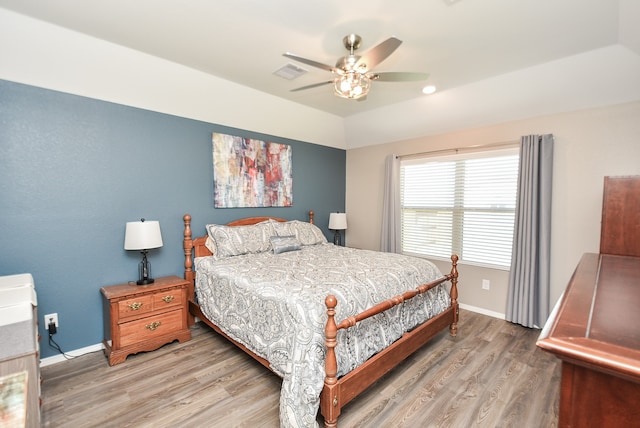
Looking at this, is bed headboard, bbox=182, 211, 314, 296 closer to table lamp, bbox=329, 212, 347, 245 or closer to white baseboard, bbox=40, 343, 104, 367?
white baseboard, bbox=40, 343, 104, 367

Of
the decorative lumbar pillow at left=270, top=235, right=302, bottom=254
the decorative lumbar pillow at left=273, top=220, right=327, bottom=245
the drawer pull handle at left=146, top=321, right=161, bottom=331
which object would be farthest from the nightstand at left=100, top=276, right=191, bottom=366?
the decorative lumbar pillow at left=273, top=220, right=327, bottom=245

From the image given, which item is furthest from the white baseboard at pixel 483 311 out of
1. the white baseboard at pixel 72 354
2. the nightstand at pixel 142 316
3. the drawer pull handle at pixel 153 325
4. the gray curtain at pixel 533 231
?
the white baseboard at pixel 72 354

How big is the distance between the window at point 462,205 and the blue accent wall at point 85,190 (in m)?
2.92

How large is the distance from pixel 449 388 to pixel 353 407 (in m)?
0.78

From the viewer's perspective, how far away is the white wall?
9.13ft

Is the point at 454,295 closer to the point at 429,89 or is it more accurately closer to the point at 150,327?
the point at 429,89

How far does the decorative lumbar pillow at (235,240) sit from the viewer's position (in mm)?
3258

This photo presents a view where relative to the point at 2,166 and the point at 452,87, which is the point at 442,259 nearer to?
the point at 452,87

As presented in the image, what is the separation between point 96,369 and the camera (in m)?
2.44

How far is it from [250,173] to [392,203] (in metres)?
2.13

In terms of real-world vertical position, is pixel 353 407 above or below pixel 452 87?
below

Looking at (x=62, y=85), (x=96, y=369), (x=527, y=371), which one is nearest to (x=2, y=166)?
(x=62, y=85)

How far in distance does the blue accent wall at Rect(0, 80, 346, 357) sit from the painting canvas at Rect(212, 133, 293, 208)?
162 millimetres

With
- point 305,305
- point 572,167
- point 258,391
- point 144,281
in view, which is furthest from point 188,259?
point 572,167
